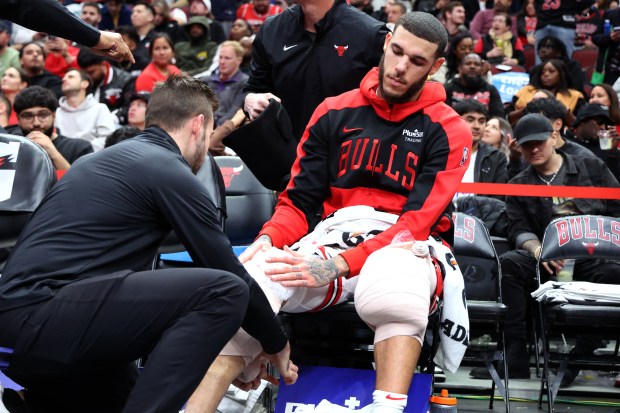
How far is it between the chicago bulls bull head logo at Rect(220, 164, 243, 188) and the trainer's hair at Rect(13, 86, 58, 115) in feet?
8.46

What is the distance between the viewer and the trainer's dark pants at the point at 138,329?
3.47m

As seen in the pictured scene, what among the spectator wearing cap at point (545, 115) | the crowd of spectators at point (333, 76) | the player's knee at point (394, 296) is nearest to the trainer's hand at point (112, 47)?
the crowd of spectators at point (333, 76)

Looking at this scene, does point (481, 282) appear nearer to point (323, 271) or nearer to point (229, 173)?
point (229, 173)

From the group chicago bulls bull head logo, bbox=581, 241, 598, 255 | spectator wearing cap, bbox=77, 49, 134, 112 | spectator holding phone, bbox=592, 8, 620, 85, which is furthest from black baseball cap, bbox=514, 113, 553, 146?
spectator wearing cap, bbox=77, 49, 134, 112

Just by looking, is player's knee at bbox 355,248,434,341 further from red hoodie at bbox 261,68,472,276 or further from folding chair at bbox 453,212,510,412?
folding chair at bbox 453,212,510,412

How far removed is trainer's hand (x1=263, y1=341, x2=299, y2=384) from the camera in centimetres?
402

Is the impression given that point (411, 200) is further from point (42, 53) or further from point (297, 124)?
point (42, 53)

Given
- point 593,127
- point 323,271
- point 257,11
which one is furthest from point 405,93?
point 257,11

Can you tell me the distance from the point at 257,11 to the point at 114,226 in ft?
36.2

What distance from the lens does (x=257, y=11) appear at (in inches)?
565

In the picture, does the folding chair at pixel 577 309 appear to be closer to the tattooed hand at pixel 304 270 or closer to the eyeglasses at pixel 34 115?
the tattooed hand at pixel 304 270

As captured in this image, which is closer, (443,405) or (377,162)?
(443,405)

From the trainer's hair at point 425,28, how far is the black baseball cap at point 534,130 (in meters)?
2.26

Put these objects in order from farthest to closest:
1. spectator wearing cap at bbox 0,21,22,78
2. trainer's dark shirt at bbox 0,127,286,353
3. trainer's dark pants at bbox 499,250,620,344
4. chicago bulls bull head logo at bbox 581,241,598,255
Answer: spectator wearing cap at bbox 0,21,22,78, trainer's dark pants at bbox 499,250,620,344, chicago bulls bull head logo at bbox 581,241,598,255, trainer's dark shirt at bbox 0,127,286,353
